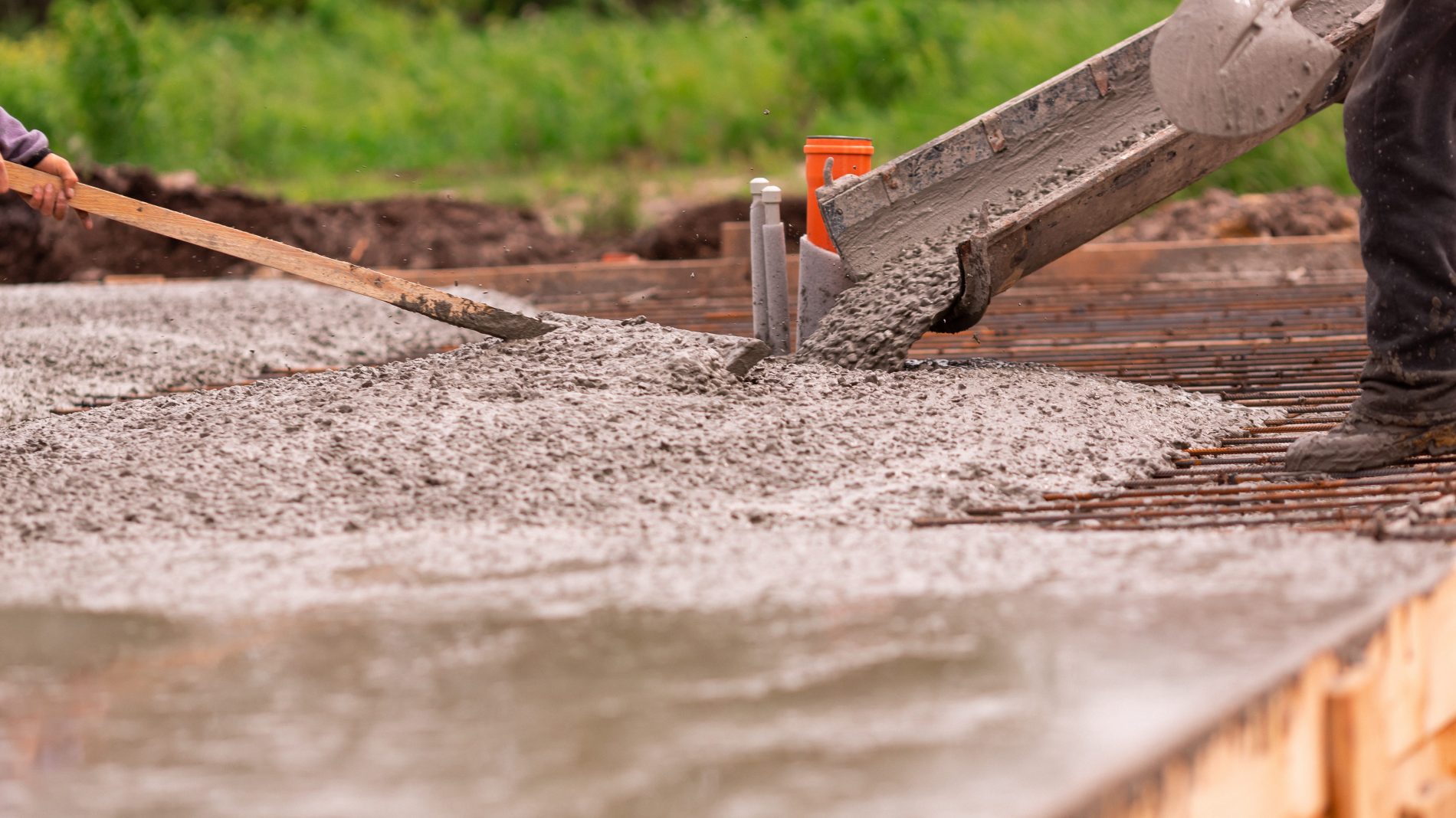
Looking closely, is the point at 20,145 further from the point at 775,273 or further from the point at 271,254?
the point at 775,273

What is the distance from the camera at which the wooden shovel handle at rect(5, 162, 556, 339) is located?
3244mm

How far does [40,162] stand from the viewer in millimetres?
3301

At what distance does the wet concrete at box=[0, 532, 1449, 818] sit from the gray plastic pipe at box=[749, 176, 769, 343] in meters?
1.81

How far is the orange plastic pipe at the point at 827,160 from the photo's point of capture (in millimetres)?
3949

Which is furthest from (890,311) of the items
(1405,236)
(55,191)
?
(55,191)

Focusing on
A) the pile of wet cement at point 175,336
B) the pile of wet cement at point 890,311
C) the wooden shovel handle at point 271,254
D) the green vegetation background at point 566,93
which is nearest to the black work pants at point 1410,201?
the pile of wet cement at point 890,311

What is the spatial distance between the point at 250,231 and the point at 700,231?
2.59 meters

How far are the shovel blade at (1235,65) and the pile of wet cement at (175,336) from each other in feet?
8.65

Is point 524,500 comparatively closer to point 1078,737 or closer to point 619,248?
point 1078,737

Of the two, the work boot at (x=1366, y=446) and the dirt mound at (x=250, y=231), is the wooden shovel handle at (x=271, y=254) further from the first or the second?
the dirt mound at (x=250, y=231)

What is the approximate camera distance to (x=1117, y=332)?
4.76 m

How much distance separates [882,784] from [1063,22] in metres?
11.8

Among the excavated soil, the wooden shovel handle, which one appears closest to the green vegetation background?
the excavated soil

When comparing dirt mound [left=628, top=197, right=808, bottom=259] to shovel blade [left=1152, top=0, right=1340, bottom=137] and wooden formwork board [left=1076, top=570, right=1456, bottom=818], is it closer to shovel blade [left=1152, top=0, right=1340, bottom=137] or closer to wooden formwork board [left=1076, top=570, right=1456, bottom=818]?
shovel blade [left=1152, top=0, right=1340, bottom=137]
